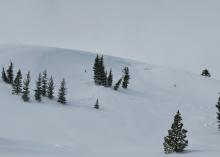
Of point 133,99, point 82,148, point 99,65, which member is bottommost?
point 82,148

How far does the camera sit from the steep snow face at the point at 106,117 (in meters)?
53.8

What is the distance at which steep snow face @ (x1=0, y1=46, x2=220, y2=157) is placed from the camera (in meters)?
53.8

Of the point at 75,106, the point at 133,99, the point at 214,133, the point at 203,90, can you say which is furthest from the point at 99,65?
the point at 214,133

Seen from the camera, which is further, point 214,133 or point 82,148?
point 214,133

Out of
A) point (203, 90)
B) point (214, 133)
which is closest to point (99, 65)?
point (203, 90)

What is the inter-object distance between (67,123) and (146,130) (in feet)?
51.2

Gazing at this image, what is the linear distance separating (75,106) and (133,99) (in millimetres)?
17796

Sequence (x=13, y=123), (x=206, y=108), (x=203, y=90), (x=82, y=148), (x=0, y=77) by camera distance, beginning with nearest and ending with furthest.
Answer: (x=82, y=148), (x=13, y=123), (x=206, y=108), (x=0, y=77), (x=203, y=90)

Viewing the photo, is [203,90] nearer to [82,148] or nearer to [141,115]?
[141,115]

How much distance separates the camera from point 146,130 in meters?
74.4

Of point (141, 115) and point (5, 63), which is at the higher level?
point (5, 63)

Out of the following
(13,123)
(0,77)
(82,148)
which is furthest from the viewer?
(0,77)

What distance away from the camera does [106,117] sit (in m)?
79.1

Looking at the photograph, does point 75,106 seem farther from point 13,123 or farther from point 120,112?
point 13,123
